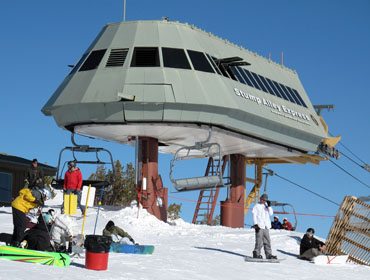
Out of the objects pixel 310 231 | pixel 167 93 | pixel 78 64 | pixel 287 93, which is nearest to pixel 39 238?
pixel 310 231

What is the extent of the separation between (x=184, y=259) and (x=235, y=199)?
18.0 metres

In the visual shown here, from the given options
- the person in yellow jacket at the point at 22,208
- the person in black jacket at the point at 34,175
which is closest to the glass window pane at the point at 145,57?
the person in black jacket at the point at 34,175

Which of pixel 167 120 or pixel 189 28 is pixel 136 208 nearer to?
pixel 167 120

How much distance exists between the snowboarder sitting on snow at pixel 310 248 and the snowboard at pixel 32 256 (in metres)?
9.07

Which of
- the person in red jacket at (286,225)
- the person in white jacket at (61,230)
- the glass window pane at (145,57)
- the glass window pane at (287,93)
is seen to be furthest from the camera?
the glass window pane at (287,93)

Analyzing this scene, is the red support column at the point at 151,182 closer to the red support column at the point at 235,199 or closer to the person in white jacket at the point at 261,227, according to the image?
the red support column at the point at 235,199

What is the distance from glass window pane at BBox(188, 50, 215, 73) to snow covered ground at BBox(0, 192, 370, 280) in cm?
631

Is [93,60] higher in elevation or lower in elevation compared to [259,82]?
lower

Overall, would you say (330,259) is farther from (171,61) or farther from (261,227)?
(171,61)

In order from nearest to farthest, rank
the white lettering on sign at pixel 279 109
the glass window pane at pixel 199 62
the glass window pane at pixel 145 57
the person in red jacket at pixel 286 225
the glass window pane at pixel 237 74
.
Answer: the glass window pane at pixel 145 57
the glass window pane at pixel 199 62
the white lettering on sign at pixel 279 109
the glass window pane at pixel 237 74
the person in red jacket at pixel 286 225

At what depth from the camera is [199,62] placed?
29.8 meters

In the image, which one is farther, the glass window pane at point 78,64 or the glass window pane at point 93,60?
the glass window pane at point 78,64

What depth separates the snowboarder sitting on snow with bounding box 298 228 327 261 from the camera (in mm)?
21797

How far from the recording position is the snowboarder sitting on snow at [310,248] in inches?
858
